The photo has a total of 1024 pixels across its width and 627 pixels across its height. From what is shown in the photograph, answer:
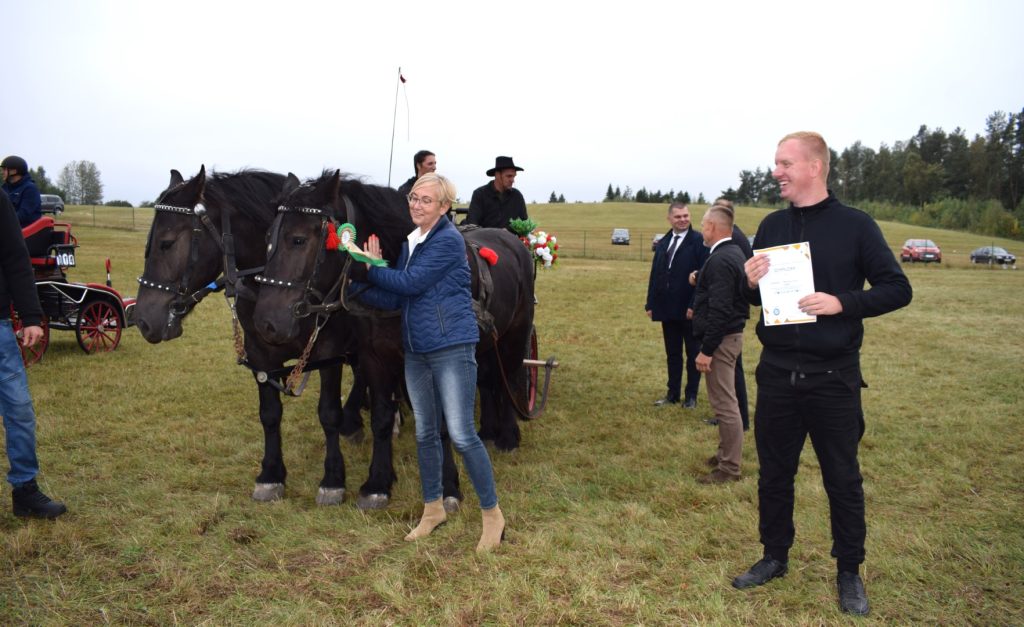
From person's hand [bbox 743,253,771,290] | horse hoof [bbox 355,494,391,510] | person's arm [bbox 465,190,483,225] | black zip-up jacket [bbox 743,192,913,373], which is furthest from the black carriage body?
black zip-up jacket [bbox 743,192,913,373]

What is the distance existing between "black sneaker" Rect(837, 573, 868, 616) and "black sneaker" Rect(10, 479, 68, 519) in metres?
4.58

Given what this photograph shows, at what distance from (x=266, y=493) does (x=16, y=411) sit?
1570mm

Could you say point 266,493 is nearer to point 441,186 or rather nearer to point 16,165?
point 441,186

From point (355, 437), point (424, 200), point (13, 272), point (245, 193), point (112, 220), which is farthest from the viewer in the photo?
point (112, 220)

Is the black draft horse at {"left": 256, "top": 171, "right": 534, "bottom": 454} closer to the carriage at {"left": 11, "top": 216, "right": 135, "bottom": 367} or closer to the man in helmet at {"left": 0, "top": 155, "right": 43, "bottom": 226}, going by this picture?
the carriage at {"left": 11, "top": 216, "right": 135, "bottom": 367}

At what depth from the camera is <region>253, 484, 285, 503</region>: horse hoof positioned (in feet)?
15.2

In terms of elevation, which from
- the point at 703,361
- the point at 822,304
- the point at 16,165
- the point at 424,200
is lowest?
the point at 703,361

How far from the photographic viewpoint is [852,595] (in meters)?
3.18

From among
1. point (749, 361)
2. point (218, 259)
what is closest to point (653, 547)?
point (218, 259)

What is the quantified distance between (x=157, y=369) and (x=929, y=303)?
57.0 ft

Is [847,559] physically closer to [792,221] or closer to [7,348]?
[792,221]

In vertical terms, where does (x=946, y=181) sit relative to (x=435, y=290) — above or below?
above

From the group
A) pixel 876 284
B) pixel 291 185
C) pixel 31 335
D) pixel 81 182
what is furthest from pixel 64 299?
pixel 81 182

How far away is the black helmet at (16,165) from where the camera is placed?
23.4 feet
